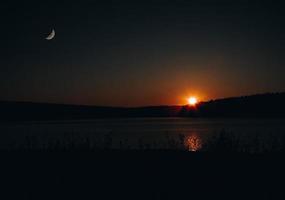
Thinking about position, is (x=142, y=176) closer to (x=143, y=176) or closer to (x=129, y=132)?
(x=143, y=176)

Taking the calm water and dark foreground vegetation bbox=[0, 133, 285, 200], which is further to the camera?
the calm water

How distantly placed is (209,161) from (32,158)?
20.0ft

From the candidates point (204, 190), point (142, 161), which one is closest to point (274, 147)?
point (142, 161)

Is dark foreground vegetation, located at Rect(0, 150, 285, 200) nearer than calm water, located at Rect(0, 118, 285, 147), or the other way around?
dark foreground vegetation, located at Rect(0, 150, 285, 200)

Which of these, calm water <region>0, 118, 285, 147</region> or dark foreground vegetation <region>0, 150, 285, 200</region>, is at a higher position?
calm water <region>0, 118, 285, 147</region>

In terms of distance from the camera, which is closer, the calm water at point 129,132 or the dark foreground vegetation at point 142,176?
the dark foreground vegetation at point 142,176

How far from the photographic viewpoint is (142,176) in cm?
1239

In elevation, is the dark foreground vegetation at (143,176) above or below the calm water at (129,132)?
below

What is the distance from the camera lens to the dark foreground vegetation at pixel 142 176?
10.8 meters

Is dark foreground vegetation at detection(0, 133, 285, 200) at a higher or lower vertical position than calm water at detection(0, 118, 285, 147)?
lower

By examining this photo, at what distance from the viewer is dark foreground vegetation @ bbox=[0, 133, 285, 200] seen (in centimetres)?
1077

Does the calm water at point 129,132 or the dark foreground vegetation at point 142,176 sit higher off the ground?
the calm water at point 129,132

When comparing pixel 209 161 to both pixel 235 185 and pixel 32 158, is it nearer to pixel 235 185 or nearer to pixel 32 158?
pixel 235 185

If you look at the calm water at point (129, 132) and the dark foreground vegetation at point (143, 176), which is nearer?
the dark foreground vegetation at point (143, 176)
